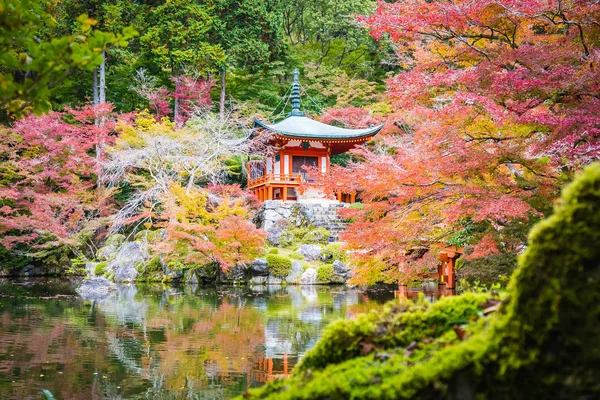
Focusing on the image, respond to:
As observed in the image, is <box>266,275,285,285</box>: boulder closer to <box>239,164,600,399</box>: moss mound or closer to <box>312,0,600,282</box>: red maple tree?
<box>312,0,600,282</box>: red maple tree

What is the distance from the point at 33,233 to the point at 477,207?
53.5 feet

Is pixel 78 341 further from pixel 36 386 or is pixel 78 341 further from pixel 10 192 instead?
pixel 10 192

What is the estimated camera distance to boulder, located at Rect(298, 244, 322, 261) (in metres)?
17.6

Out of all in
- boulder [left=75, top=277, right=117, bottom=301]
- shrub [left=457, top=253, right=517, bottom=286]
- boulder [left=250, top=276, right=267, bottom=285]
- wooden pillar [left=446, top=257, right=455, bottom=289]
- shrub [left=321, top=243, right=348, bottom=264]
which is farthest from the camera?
shrub [left=321, top=243, right=348, bottom=264]

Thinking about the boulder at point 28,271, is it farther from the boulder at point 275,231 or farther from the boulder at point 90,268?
the boulder at point 275,231

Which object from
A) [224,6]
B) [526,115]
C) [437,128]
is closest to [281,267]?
[437,128]

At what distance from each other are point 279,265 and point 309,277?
980mm

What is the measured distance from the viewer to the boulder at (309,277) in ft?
53.4

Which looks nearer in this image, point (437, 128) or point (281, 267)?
point (437, 128)

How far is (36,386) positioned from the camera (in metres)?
5.14

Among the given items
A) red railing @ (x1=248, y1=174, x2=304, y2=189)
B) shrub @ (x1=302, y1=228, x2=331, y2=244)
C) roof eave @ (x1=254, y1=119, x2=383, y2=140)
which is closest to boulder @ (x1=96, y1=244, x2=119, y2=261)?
shrub @ (x1=302, y1=228, x2=331, y2=244)

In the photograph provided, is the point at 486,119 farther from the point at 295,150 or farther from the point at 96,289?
the point at 295,150

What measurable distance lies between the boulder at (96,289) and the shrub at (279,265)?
14.9 ft

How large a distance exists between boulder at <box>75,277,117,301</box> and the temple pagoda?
8.51 metres
